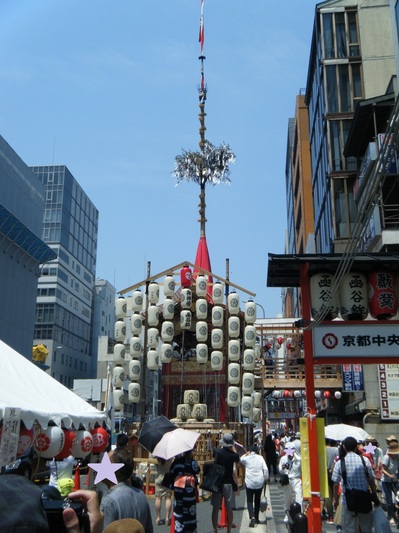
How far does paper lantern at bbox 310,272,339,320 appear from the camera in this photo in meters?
9.21

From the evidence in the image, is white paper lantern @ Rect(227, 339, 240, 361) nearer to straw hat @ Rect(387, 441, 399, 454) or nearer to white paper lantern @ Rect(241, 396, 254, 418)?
white paper lantern @ Rect(241, 396, 254, 418)

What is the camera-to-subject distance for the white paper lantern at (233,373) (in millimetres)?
22969

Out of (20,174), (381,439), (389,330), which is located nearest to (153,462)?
(381,439)

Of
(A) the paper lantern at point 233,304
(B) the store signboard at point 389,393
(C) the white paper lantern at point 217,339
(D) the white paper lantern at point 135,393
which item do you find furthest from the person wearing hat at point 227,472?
(D) the white paper lantern at point 135,393

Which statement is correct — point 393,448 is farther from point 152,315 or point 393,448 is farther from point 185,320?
point 152,315

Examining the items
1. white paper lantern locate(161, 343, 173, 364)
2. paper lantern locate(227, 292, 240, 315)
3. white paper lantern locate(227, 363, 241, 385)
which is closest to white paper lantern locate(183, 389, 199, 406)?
white paper lantern locate(227, 363, 241, 385)

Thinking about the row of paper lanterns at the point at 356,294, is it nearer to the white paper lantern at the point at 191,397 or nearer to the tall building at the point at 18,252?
the white paper lantern at the point at 191,397

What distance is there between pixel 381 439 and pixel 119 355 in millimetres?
11248

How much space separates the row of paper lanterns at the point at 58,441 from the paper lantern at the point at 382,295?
5.62 metres

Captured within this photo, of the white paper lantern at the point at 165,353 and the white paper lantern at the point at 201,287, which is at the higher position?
the white paper lantern at the point at 201,287

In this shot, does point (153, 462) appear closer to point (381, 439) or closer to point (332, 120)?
point (381, 439)

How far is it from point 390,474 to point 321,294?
4359mm

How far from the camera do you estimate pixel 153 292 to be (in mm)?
24219

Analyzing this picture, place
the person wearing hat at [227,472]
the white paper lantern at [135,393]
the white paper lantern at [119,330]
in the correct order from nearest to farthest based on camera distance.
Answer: the person wearing hat at [227,472], the white paper lantern at [135,393], the white paper lantern at [119,330]
